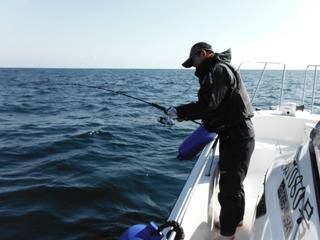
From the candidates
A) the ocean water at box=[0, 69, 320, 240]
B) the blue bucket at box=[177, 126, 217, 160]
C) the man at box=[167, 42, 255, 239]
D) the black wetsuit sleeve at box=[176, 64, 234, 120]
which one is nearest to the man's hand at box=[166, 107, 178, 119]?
the man at box=[167, 42, 255, 239]

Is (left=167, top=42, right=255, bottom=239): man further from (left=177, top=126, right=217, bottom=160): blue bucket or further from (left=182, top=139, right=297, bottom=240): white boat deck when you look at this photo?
(left=177, top=126, right=217, bottom=160): blue bucket

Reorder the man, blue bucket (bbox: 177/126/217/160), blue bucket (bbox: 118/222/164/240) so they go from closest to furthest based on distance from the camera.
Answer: blue bucket (bbox: 118/222/164/240) < the man < blue bucket (bbox: 177/126/217/160)

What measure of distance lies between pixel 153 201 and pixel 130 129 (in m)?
5.46

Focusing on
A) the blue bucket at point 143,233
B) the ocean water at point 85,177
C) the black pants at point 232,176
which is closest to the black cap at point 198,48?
the black pants at point 232,176

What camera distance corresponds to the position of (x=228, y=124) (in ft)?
10.1

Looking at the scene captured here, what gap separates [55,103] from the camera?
55.8 feet

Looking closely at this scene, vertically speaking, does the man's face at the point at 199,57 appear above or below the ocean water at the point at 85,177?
above

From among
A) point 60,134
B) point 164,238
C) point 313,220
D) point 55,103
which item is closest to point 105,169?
point 60,134

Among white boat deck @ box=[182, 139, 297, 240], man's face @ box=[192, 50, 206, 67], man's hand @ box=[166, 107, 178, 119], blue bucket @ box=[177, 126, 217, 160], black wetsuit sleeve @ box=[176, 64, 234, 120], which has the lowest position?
white boat deck @ box=[182, 139, 297, 240]

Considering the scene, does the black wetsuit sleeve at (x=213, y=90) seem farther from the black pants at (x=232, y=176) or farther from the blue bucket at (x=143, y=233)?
the blue bucket at (x=143, y=233)

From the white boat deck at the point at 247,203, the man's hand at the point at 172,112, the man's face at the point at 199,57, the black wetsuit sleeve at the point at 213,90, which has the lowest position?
the white boat deck at the point at 247,203

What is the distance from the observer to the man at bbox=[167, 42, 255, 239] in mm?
3002

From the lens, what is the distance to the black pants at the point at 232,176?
3.11 m

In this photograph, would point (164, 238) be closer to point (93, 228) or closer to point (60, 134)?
point (93, 228)
